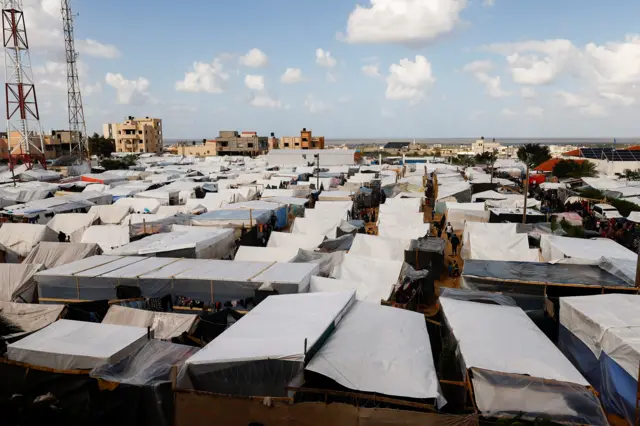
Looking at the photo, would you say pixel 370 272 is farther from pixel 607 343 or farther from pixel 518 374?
pixel 518 374

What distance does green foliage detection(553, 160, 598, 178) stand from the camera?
1393 inches

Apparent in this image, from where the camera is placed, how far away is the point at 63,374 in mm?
5289

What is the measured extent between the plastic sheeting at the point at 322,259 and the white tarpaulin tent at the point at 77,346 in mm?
4907

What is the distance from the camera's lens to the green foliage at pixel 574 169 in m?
35.4

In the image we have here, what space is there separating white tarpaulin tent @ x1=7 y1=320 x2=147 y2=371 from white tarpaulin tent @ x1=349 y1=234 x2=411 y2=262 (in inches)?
→ 285

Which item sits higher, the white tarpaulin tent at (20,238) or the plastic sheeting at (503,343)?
the plastic sheeting at (503,343)

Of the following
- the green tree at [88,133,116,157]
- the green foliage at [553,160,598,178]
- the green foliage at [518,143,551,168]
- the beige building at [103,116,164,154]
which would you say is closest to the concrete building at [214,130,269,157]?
the beige building at [103,116,164,154]

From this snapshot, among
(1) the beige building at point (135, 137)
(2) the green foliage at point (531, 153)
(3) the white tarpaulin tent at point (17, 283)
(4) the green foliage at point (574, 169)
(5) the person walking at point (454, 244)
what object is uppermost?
(1) the beige building at point (135, 137)

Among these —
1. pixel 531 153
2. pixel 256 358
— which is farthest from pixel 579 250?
pixel 531 153

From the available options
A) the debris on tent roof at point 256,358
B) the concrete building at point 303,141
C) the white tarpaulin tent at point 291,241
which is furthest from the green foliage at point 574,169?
the concrete building at point 303,141

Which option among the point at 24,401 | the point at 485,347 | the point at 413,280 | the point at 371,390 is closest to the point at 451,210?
the point at 413,280

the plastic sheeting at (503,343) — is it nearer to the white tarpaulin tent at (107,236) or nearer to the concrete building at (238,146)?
the white tarpaulin tent at (107,236)

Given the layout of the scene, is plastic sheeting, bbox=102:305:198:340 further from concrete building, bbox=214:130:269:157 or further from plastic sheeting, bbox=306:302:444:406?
concrete building, bbox=214:130:269:157

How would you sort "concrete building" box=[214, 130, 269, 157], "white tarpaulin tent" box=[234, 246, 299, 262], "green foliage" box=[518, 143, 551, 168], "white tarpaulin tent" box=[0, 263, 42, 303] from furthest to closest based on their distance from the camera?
"concrete building" box=[214, 130, 269, 157] < "green foliage" box=[518, 143, 551, 168] < "white tarpaulin tent" box=[234, 246, 299, 262] < "white tarpaulin tent" box=[0, 263, 42, 303]
